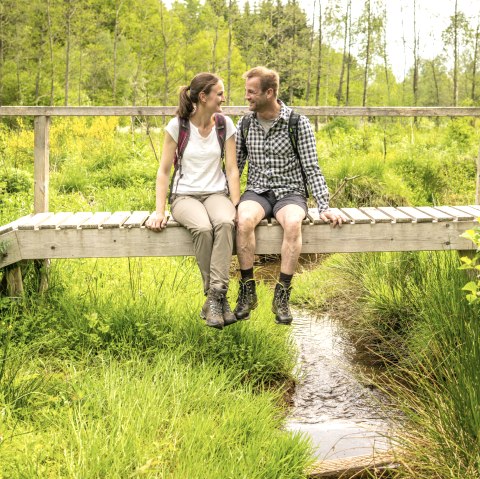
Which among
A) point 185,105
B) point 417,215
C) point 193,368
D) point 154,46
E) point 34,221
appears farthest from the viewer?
point 154,46

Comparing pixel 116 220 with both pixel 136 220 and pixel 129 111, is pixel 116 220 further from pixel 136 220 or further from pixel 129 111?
pixel 129 111

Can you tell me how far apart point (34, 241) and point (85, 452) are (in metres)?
1.84

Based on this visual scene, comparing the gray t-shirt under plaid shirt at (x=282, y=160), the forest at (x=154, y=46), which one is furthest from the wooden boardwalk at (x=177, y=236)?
the forest at (x=154, y=46)

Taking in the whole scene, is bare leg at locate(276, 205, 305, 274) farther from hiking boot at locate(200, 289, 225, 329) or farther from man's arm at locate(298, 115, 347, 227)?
hiking boot at locate(200, 289, 225, 329)

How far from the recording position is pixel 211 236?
3.83 metres

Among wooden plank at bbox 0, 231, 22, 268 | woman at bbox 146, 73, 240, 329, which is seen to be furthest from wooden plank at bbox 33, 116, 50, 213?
woman at bbox 146, 73, 240, 329

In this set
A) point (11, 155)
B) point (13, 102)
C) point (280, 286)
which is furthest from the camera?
point (13, 102)

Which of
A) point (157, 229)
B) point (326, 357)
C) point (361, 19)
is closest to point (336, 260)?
point (326, 357)

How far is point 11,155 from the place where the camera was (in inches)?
377

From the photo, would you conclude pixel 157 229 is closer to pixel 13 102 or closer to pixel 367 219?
pixel 367 219

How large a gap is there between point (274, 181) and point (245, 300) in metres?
0.87

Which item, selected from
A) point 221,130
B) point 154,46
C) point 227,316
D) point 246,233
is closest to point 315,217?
point 246,233

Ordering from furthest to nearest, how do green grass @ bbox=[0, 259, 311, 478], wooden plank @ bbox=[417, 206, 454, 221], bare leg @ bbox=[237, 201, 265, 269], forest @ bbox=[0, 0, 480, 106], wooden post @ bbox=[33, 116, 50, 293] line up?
forest @ bbox=[0, 0, 480, 106] < wooden post @ bbox=[33, 116, 50, 293] < wooden plank @ bbox=[417, 206, 454, 221] < bare leg @ bbox=[237, 201, 265, 269] < green grass @ bbox=[0, 259, 311, 478]

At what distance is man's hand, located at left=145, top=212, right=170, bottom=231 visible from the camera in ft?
13.1
